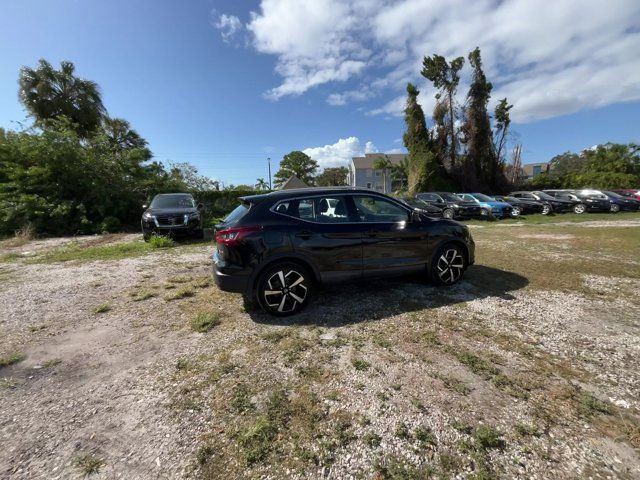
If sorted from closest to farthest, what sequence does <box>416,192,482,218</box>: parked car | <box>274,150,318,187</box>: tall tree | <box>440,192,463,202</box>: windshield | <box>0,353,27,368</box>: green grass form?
<box>0,353,27,368</box>: green grass
<box>416,192,482,218</box>: parked car
<box>440,192,463,202</box>: windshield
<box>274,150,318,187</box>: tall tree

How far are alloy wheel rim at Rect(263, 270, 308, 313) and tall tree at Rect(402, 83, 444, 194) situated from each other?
86.8 ft

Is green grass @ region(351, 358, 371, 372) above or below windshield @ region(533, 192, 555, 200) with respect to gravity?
below

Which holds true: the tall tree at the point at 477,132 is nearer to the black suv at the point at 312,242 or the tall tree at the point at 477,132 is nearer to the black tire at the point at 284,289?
the black suv at the point at 312,242

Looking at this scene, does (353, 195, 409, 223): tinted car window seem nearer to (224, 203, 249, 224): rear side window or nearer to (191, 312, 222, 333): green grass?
(224, 203, 249, 224): rear side window

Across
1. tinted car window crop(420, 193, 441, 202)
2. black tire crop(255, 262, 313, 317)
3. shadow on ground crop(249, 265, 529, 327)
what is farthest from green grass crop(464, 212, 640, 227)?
black tire crop(255, 262, 313, 317)

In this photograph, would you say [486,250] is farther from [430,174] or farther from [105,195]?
[430,174]

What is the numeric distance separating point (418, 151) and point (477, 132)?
5.98 metres

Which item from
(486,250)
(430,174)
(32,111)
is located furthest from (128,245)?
(430,174)

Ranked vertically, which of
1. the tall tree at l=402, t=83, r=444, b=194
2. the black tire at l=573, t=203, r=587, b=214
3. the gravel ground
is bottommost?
the gravel ground

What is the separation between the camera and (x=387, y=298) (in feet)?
14.3

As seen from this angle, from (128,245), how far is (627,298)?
36.7 ft

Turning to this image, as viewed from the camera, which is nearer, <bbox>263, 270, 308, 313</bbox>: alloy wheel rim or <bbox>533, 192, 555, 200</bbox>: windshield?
<bbox>263, 270, 308, 313</bbox>: alloy wheel rim

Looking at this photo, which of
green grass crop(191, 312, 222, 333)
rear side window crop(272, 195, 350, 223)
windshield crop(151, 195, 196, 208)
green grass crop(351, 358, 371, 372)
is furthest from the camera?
windshield crop(151, 195, 196, 208)

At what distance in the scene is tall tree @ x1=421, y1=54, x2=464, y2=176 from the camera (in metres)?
28.2
